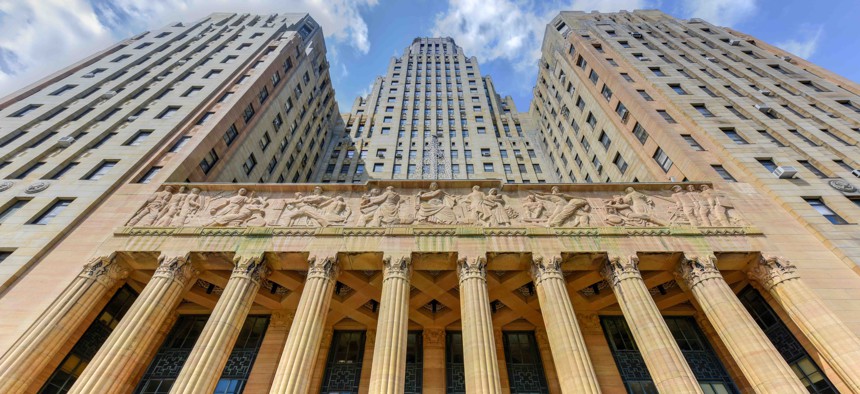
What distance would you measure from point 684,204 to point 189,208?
91.6 feet

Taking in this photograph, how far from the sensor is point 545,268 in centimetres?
1777

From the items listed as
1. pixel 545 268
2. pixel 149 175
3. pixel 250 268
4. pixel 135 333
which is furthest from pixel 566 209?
pixel 149 175

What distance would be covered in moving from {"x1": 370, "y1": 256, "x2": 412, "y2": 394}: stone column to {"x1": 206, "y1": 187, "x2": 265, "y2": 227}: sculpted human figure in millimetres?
8467

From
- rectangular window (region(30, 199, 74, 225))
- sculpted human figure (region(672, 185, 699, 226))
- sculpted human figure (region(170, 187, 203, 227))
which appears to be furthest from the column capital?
sculpted human figure (region(672, 185, 699, 226))

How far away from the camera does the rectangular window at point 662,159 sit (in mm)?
27266

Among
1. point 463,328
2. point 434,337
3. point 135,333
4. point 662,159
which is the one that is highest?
point 662,159

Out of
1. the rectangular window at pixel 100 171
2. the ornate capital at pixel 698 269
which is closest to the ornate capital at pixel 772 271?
the ornate capital at pixel 698 269

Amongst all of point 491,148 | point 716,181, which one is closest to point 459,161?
point 491,148

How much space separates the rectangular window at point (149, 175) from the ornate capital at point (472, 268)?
20.4m

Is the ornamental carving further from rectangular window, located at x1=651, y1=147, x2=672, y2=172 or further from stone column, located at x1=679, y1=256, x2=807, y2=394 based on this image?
rectangular window, located at x1=651, y1=147, x2=672, y2=172

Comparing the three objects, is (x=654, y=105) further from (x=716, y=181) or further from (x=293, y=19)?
(x=293, y=19)

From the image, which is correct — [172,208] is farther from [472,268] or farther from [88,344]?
[472,268]

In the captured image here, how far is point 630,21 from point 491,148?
23.1 m

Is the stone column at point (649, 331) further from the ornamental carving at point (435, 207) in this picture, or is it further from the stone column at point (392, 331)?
the stone column at point (392, 331)
